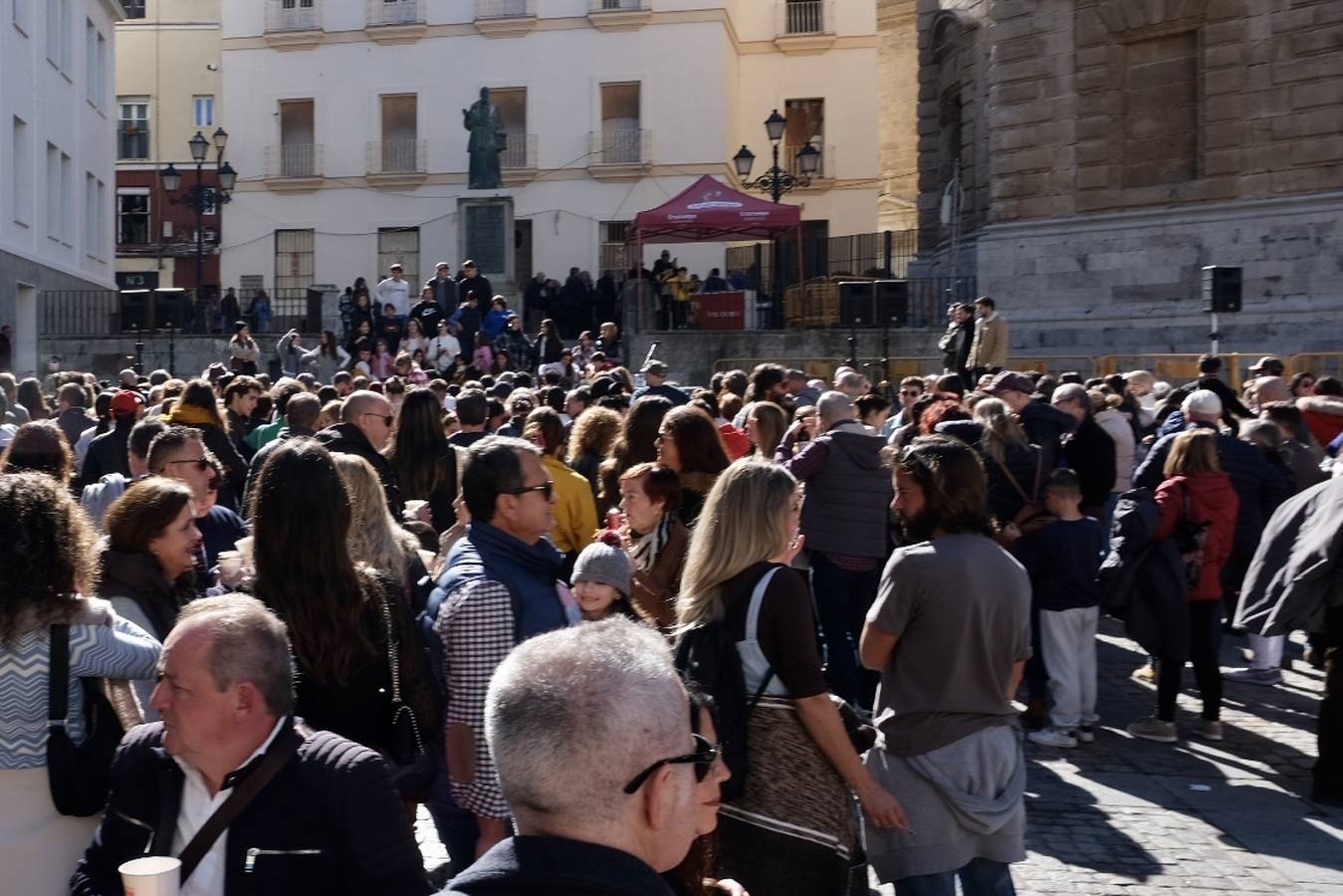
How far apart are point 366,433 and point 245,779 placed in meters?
4.94

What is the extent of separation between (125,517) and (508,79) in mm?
41201

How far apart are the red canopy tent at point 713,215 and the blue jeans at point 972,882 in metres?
23.6

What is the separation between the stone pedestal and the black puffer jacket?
3207 centimetres

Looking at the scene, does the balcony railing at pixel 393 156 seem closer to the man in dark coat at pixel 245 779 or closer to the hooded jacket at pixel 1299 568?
the hooded jacket at pixel 1299 568

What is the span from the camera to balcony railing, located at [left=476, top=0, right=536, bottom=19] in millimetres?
43875

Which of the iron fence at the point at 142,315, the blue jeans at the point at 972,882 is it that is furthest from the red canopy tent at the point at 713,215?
the blue jeans at the point at 972,882

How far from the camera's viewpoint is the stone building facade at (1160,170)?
2333cm

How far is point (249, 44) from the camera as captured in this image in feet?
149

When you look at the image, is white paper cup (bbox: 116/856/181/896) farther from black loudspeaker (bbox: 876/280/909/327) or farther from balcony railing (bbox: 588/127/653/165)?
balcony railing (bbox: 588/127/653/165)

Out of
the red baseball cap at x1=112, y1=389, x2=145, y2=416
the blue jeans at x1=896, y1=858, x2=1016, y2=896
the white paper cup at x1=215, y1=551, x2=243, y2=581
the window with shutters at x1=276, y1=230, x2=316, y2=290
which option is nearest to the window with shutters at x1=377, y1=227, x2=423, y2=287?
the window with shutters at x1=276, y1=230, x2=316, y2=290

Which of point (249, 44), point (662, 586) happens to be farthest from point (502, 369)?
point (249, 44)

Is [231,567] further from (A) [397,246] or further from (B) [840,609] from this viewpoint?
(A) [397,246]

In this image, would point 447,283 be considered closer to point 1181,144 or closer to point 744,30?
point 1181,144

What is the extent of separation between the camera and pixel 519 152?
145 ft
